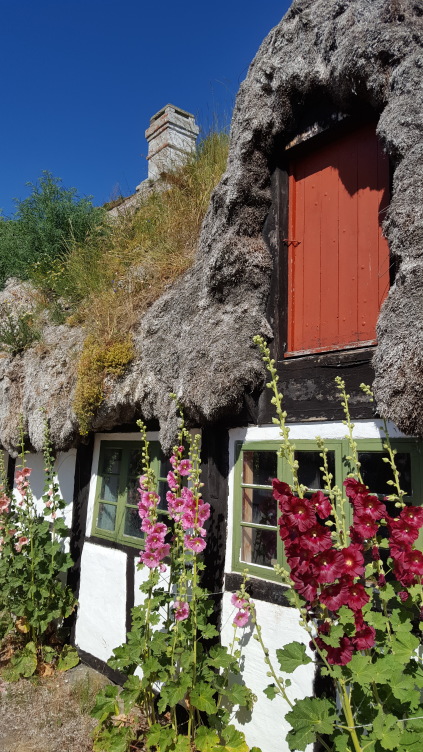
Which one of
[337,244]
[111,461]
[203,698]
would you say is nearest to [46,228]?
[111,461]

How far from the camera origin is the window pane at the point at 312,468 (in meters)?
3.50

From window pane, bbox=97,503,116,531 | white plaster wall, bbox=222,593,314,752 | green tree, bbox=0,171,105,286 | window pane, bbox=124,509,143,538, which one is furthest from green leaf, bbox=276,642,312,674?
green tree, bbox=0,171,105,286

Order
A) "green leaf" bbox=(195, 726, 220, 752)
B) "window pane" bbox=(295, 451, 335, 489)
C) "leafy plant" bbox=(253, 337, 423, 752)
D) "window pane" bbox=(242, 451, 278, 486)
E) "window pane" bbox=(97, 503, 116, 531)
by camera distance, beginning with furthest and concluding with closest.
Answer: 1. "window pane" bbox=(97, 503, 116, 531)
2. "window pane" bbox=(242, 451, 278, 486)
3. "window pane" bbox=(295, 451, 335, 489)
4. "green leaf" bbox=(195, 726, 220, 752)
5. "leafy plant" bbox=(253, 337, 423, 752)

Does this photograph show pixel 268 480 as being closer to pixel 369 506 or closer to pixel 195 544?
pixel 195 544

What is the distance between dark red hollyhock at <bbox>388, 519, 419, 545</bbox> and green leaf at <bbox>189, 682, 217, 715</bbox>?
1.69 meters

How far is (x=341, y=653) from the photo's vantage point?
2.15 m

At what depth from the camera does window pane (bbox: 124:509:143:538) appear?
16.0ft

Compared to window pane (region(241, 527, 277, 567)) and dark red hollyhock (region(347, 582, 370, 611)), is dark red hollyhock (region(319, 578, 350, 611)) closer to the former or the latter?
dark red hollyhock (region(347, 582, 370, 611))

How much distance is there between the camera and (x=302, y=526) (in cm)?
221

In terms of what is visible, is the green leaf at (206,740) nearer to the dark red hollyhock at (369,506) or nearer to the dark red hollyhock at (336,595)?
the dark red hollyhock at (336,595)

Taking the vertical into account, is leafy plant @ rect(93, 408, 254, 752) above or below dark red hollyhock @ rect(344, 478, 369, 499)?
below

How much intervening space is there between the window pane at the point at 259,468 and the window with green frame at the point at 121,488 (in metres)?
0.99

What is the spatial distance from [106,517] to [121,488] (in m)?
0.37

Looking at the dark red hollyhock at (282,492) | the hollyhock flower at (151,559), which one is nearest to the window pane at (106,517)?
the hollyhock flower at (151,559)
